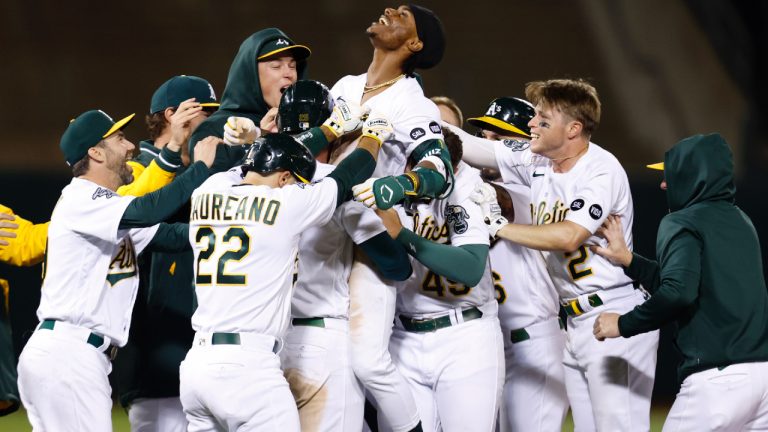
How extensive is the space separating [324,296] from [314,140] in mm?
682

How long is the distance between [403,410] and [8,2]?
7738 mm

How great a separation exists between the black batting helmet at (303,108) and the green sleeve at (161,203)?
0.44 m

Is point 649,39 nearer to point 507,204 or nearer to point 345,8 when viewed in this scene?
point 345,8

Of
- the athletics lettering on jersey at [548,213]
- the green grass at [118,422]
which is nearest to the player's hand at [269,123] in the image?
the athletics lettering on jersey at [548,213]

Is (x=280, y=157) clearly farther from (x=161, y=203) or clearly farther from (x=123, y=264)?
(x=123, y=264)

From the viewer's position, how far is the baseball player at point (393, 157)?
441cm

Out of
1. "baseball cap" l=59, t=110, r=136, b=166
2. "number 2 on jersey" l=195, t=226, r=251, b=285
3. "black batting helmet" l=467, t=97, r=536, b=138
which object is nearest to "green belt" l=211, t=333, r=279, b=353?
"number 2 on jersey" l=195, t=226, r=251, b=285

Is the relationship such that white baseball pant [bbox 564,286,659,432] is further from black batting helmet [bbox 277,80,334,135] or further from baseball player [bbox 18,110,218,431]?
baseball player [bbox 18,110,218,431]

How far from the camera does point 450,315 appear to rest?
4867mm

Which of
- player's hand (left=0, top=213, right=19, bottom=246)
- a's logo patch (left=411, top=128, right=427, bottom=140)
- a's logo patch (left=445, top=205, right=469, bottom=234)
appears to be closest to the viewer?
a's logo patch (left=411, top=128, right=427, bottom=140)

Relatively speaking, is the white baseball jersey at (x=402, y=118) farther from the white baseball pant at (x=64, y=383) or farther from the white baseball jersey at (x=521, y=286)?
the white baseball pant at (x=64, y=383)

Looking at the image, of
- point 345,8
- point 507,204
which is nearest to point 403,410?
point 507,204

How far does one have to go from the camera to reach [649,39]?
11461 millimetres

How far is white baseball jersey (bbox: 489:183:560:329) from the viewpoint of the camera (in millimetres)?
5570
